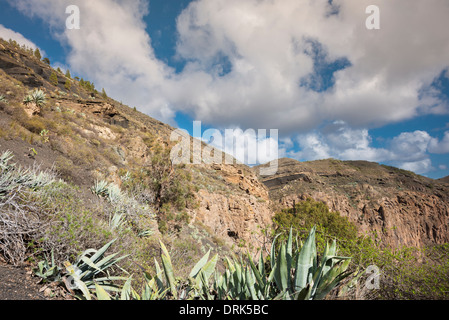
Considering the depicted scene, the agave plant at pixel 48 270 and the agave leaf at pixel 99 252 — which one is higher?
the agave leaf at pixel 99 252

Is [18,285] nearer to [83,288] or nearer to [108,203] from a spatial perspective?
[83,288]

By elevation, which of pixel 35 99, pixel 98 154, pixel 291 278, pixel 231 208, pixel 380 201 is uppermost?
pixel 35 99

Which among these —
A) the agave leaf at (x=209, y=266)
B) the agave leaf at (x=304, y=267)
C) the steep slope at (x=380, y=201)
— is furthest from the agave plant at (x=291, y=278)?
the steep slope at (x=380, y=201)

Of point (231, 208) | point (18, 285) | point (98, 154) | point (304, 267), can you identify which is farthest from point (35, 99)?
point (231, 208)

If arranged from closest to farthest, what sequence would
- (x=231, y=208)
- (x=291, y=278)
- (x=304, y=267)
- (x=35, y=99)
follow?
1. (x=304, y=267)
2. (x=291, y=278)
3. (x=35, y=99)
4. (x=231, y=208)

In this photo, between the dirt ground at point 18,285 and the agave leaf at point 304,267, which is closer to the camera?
the agave leaf at point 304,267

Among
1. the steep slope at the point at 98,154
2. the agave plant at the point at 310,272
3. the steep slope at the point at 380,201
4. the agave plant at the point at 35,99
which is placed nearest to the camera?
the agave plant at the point at 310,272

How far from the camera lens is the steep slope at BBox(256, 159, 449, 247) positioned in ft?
103

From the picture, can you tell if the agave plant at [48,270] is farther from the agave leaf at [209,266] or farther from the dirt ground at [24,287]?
the agave leaf at [209,266]

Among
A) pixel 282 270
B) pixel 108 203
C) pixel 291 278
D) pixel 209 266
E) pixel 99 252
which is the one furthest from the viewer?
pixel 108 203

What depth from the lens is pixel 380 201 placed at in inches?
1391

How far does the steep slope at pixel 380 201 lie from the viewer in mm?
31297

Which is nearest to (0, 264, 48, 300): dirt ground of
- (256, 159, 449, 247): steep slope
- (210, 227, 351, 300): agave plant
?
(210, 227, 351, 300): agave plant
